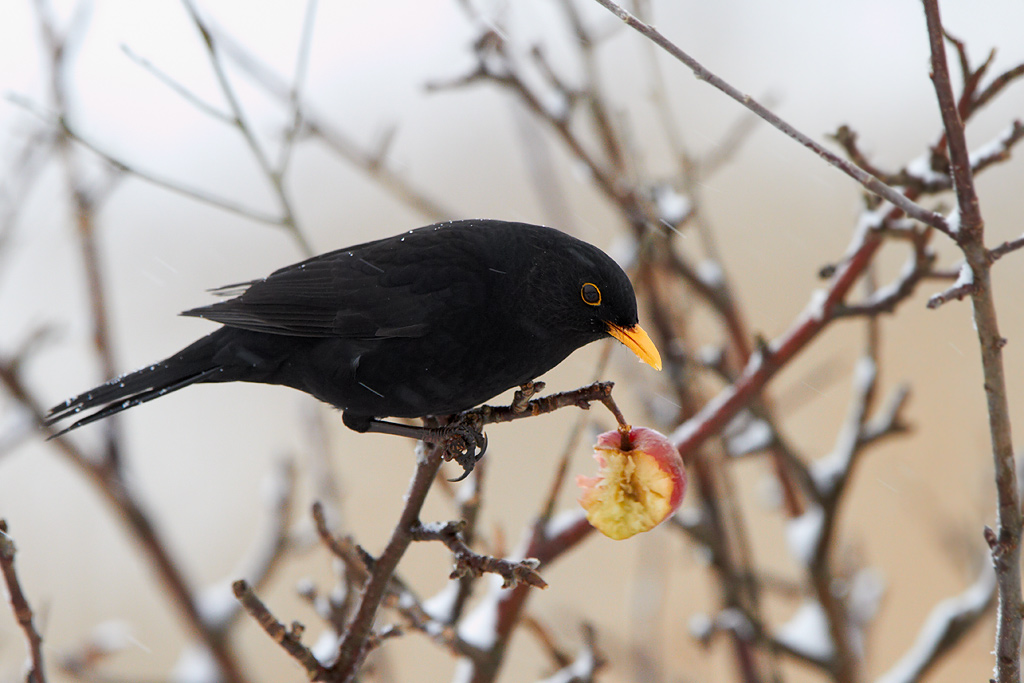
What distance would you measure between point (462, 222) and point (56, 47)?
1.54 m

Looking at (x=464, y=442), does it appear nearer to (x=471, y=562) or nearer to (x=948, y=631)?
(x=471, y=562)

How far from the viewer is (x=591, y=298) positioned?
167 cm

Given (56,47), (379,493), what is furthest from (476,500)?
(379,493)

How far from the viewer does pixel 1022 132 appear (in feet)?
4.97

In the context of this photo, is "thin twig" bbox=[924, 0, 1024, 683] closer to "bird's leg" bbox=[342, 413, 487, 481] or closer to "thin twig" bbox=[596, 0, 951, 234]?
"thin twig" bbox=[596, 0, 951, 234]

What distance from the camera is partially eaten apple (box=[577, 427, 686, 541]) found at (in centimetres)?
139

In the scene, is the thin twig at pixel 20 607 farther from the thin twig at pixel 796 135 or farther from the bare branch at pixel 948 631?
the bare branch at pixel 948 631

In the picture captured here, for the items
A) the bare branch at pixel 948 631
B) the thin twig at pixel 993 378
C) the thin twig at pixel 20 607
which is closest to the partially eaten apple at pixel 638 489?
the thin twig at pixel 993 378

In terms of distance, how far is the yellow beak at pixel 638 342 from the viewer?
156 cm

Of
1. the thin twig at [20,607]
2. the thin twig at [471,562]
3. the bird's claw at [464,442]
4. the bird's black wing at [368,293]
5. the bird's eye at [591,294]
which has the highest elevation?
the bird's black wing at [368,293]

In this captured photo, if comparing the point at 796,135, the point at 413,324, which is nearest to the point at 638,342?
the point at 413,324

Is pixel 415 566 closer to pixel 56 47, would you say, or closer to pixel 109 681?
pixel 109 681

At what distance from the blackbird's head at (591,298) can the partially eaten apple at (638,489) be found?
25 centimetres

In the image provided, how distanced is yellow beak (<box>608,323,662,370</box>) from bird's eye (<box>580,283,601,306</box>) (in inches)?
2.3
